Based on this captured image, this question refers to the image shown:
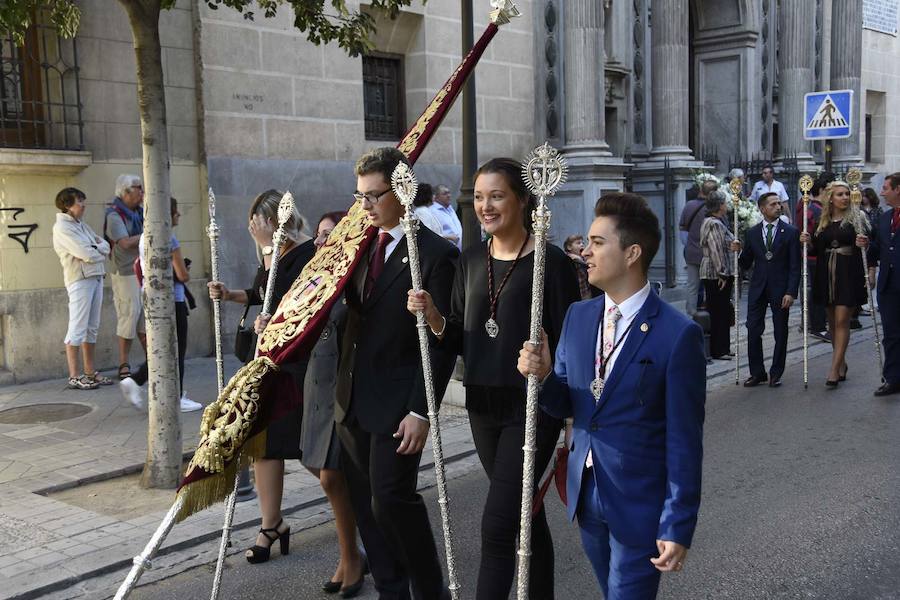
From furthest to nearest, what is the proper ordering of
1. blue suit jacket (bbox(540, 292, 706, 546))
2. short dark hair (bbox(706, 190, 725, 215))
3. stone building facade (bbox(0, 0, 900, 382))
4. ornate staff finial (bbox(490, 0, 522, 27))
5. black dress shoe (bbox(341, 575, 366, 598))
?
1. short dark hair (bbox(706, 190, 725, 215))
2. stone building facade (bbox(0, 0, 900, 382))
3. black dress shoe (bbox(341, 575, 366, 598))
4. ornate staff finial (bbox(490, 0, 522, 27))
5. blue suit jacket (bbox(540, 292, 706, 546))

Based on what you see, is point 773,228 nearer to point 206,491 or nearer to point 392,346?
point 392,346

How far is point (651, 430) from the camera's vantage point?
2977 millimetres

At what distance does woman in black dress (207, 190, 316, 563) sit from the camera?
15.6 feet

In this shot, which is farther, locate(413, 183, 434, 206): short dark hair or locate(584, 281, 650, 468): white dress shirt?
locate(413, 183, 434, 206): short dark hair

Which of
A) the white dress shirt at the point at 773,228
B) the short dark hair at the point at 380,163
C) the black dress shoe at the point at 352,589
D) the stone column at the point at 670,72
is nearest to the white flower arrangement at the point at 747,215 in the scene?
the stone column at the point at 670,72

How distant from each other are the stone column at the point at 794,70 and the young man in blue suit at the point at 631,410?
66.6 feet

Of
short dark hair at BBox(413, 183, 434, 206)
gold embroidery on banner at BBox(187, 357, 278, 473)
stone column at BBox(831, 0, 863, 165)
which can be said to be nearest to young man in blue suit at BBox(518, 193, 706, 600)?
gold embroidery on banner at BBox(187, 357, 278, 473)

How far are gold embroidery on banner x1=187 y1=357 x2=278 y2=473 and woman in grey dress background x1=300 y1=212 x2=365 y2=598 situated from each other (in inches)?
27.1

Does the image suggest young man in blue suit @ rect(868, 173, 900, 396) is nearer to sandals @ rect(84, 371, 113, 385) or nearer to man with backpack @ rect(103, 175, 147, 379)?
man with backpack @ rect(103, 175, 147, 379)

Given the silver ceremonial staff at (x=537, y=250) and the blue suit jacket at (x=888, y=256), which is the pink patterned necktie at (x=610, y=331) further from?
the blue suit jacket at (x=888, y=256)

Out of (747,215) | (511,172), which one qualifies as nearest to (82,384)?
(511,172)

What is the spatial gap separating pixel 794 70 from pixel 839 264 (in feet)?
45.8

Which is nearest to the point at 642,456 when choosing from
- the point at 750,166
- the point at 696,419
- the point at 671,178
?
the point at 696,419

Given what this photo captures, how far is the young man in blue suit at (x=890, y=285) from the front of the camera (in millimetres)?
8953
